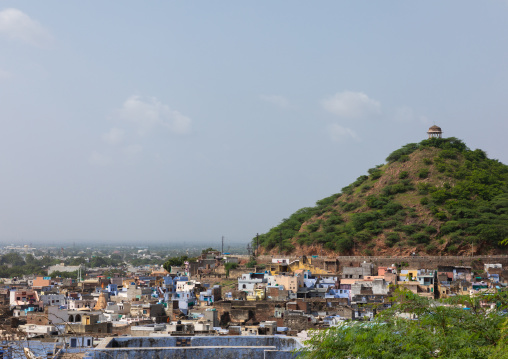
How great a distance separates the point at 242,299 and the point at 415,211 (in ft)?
62.8

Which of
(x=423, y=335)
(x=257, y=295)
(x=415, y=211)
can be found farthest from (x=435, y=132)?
(x=423, y=335)

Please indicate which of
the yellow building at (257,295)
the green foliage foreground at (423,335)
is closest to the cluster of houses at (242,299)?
the yellow building at (257,295)

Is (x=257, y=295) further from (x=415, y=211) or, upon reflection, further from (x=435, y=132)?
(x=435, y=132)

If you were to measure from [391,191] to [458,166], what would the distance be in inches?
201

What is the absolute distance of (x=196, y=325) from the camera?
2214cm

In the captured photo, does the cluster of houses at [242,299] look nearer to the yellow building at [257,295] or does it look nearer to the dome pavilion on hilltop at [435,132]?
the yellow building at [257,295]

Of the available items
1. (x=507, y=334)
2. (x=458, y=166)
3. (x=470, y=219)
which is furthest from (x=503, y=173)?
(x=507, y=334)

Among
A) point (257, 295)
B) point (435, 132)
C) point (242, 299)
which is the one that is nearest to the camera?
point (242, 299)

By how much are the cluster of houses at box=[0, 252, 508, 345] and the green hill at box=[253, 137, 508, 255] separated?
3533 millimetres

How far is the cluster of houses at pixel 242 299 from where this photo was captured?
2319cm

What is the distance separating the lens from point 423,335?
977 centimetres

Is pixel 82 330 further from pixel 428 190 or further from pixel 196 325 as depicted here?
pixel 428 190

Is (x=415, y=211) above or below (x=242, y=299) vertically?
above

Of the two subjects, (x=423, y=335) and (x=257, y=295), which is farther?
(x=257, y=295)
